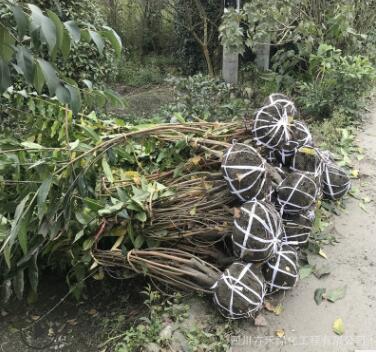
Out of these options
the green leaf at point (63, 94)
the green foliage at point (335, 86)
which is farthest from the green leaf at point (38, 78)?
the green foliage at point (335, 86)

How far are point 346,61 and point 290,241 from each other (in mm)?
3267

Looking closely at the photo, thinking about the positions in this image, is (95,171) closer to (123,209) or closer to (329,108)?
(123,209)

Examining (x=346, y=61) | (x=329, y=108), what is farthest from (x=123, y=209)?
(x=346, y=61)

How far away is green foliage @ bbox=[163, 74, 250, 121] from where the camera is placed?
17.1 ft

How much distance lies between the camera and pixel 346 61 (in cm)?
533

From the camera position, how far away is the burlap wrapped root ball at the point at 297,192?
8.98 ft

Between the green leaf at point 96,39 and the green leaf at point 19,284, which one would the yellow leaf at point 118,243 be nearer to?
the green leaf at point 19,284

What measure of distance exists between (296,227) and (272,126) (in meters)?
0.65

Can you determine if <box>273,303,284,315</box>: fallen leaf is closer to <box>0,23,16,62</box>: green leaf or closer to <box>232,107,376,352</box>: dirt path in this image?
<box>232,107,376,352</box>: dirt path

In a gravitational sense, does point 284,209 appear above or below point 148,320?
above

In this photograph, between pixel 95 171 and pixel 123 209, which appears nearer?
pixel 123 209

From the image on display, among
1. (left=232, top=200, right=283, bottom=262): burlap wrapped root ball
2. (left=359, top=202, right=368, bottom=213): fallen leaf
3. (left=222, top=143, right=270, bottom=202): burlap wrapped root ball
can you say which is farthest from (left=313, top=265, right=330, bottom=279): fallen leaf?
(left=359, top=202, right=368, bottom=213): fallen leaf

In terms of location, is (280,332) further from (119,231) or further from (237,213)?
(119,231)

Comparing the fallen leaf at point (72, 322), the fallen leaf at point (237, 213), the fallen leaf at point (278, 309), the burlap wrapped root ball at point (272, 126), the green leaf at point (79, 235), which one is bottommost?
the fallen leaf at point (72, 322)
